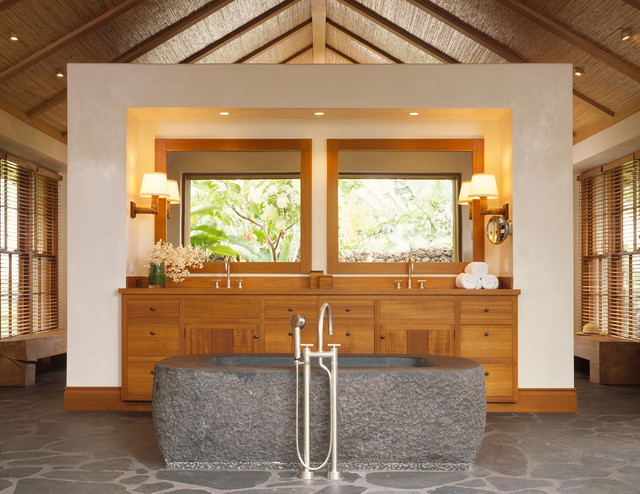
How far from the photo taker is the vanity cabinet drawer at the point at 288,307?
473 centimetres

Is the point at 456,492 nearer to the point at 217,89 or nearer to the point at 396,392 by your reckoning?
the point at 396,392

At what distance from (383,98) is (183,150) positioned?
1.68 m

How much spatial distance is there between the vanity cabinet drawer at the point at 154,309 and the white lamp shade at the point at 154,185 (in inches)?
32.4

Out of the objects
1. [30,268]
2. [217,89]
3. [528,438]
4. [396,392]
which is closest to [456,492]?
[396,392]

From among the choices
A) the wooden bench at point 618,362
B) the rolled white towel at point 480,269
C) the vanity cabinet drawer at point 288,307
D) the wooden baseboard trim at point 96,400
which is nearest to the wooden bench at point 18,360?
the wooden baseboard trim at point 96,400

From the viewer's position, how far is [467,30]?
215 inches

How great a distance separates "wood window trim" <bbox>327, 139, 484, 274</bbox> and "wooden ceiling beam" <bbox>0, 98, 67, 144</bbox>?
3067 mm

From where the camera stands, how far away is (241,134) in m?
5.30

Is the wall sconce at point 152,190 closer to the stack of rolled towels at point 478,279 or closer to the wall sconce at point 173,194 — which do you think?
the wall sconce at point 173,194

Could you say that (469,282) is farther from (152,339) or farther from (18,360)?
(18,360)

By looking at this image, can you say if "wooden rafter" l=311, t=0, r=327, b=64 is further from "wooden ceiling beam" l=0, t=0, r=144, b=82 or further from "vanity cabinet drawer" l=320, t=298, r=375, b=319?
"vanity cabinet drawer" l=320, t=298, r=375, b=319

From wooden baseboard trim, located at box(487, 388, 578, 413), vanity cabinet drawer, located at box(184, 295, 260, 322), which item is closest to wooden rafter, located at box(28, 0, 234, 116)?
vanity cabinet drawer, located at box(184, 295, 260, 322)

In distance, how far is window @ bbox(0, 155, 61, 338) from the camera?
662 cm

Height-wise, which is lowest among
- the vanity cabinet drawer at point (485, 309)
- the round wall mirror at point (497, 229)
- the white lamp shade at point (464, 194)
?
the vanity cabinet drawer at point (485, 309)
